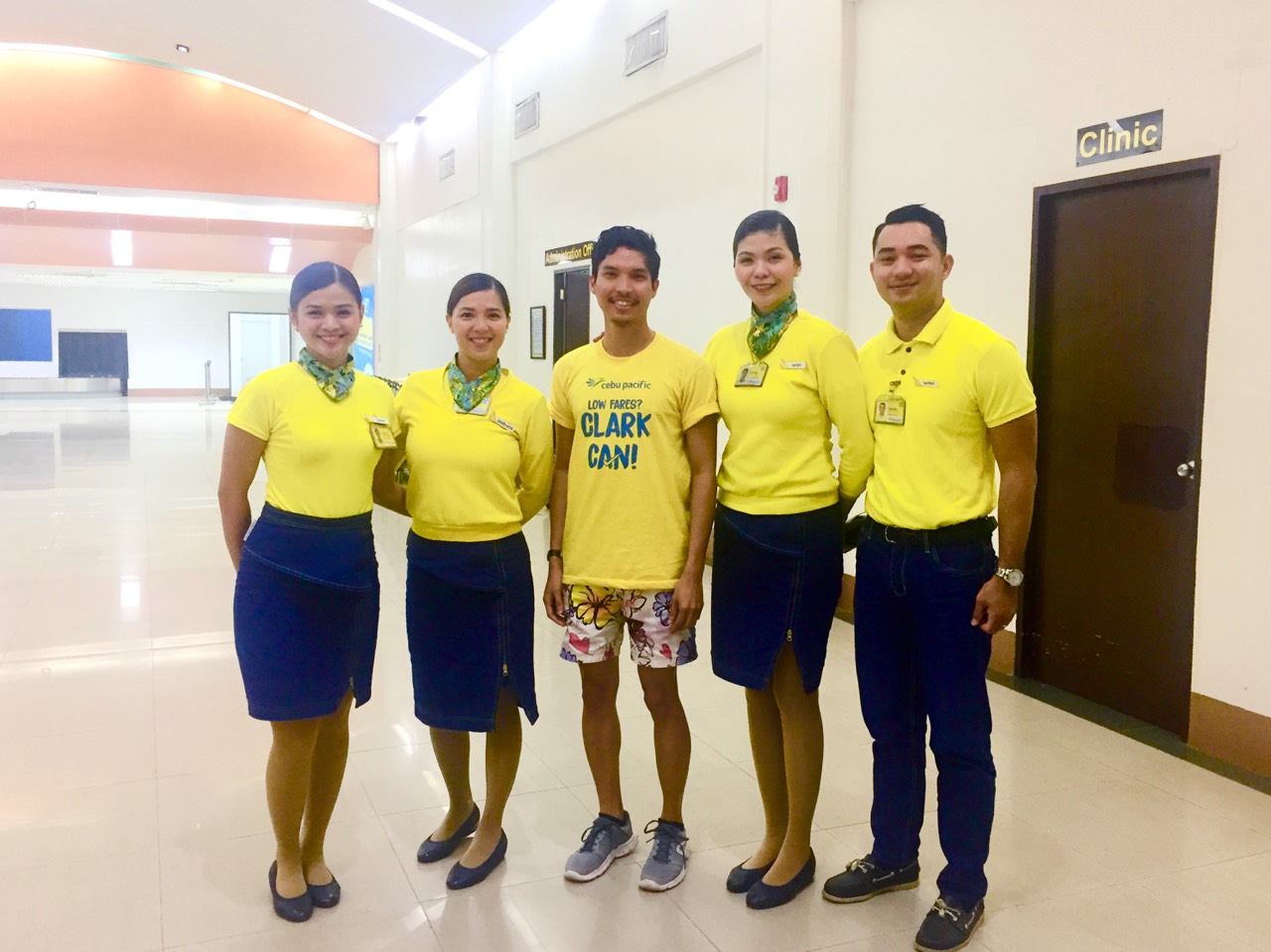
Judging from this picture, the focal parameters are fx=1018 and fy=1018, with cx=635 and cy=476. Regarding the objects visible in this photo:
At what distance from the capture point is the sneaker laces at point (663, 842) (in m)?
2.55

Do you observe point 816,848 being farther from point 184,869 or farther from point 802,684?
point 184,869

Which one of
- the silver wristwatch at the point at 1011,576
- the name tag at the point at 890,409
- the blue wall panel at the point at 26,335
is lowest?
the silver wristwatch at the point at 1011,576

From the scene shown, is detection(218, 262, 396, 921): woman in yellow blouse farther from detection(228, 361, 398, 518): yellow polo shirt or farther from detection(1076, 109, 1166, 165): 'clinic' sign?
detection(1076, 109, 1166, 165): 'clinic' sign

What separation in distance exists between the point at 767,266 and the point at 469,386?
75 centimetres

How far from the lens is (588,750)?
262 cm

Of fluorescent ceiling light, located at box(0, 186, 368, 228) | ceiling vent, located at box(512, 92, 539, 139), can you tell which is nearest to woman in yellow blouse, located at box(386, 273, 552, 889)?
ceiling vent, located at box(512, 92, 539, 139)

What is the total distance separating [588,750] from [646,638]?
1.27 ft

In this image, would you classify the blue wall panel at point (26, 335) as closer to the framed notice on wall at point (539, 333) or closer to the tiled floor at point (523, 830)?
the framed notice on wall at point (539, 333)

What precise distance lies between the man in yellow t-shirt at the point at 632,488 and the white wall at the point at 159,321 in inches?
1093

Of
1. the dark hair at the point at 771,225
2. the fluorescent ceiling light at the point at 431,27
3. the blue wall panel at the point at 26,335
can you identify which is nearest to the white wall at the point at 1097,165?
the dark hair at the point at 771,225

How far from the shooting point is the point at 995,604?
2170 millimetres

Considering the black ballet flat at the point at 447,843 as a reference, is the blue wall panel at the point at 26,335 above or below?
above

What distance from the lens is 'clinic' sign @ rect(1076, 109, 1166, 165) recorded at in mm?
3562

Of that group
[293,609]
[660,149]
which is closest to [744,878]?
[293,609]
